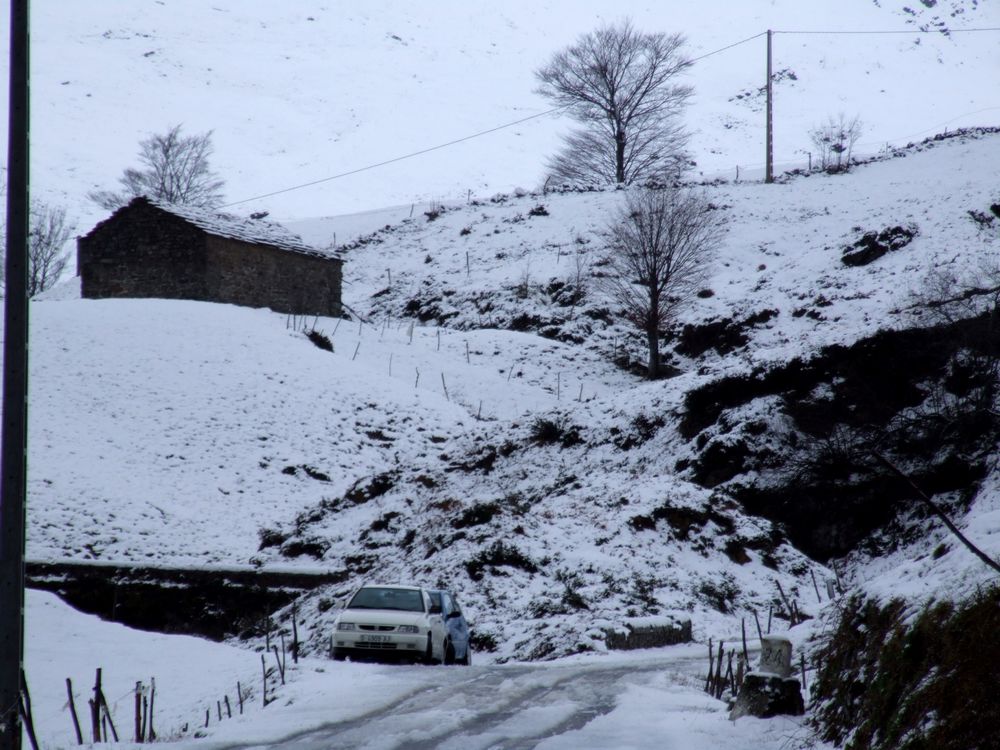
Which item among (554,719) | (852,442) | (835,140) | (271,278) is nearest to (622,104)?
(835,140)

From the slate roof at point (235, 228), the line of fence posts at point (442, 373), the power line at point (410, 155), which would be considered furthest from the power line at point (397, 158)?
the line of fence posts at point (442, 373)

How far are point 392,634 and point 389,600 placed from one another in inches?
30.2

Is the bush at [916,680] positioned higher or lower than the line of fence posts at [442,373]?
lower

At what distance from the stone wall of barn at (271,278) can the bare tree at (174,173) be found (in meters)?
24.9

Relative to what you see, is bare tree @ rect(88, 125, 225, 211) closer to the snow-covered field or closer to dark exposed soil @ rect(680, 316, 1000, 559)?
the snow-covered field

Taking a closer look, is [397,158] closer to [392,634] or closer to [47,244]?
[47,244]

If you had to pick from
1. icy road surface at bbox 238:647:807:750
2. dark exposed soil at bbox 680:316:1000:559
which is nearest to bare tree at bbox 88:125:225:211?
dark exposed soil at bbox 680:316:1000:559

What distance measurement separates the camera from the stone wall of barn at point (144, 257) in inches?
1458

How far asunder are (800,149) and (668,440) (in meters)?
57.4

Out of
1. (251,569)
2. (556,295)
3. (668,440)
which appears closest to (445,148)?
(556,295)

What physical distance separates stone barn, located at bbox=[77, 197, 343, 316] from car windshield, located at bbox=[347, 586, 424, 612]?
2582 centimetres

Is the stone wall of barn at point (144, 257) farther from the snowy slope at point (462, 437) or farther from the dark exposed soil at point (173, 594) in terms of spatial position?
the dark exposed soil at point (173, 594)

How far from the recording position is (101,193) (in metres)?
65.9

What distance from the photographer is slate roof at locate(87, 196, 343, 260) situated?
123 feet
